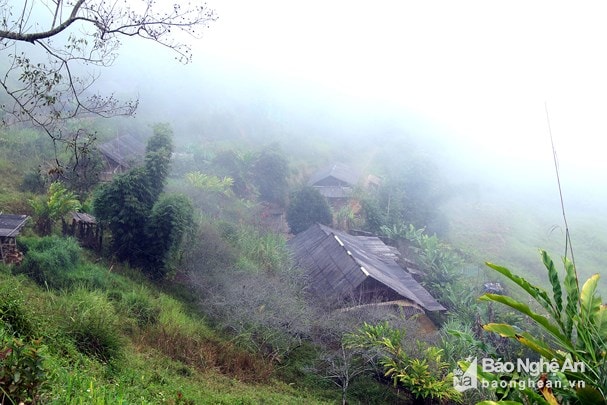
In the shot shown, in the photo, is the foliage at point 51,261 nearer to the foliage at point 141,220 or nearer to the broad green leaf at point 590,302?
the foliage at point 141,220

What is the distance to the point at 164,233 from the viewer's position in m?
13.2

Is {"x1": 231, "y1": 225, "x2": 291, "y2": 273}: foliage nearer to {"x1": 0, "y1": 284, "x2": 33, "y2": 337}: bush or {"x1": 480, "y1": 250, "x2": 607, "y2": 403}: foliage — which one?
{"x1": 0, "y1": 284, "x2": 33, "y2": 337}: bush

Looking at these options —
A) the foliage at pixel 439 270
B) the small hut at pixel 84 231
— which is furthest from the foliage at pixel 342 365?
the small hut at pixel 84 231

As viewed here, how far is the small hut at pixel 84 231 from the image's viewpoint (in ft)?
44.8

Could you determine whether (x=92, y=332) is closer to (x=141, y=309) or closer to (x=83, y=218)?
(x=141, y=309)

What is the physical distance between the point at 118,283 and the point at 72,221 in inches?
169

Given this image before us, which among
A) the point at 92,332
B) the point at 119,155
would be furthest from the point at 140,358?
the point at 119,155

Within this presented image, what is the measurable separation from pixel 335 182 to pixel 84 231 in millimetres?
20042

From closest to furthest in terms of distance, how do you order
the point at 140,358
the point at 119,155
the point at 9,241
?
the point at 140,358 → the point at 9,241 → the point at 119,155

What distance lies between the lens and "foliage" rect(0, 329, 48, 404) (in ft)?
11.8

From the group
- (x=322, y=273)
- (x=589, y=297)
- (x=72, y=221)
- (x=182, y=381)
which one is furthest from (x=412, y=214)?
(x=589, y=297)

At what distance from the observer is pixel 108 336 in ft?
23.8

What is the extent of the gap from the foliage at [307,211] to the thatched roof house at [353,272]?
2.90m

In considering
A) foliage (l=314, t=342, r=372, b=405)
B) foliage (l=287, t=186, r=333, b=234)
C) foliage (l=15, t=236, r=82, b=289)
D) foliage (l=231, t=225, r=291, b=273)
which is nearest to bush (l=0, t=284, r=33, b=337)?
foliage (l=15, t=236, r=82, b=289)
